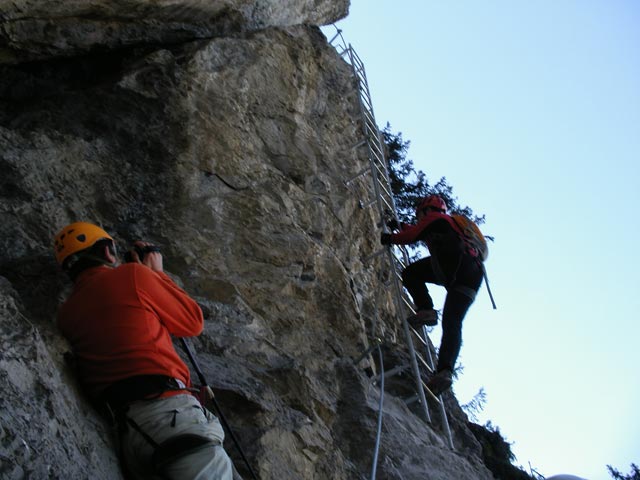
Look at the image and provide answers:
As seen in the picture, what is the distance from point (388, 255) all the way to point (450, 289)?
1.04 meters

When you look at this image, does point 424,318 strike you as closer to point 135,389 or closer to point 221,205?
point 221,205

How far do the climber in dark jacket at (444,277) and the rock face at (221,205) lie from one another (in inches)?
21.5

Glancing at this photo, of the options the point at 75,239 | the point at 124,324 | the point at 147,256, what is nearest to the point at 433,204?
the point at 147,256

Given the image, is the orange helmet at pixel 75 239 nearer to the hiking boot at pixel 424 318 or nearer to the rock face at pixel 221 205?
the rock face at pixel 221 205

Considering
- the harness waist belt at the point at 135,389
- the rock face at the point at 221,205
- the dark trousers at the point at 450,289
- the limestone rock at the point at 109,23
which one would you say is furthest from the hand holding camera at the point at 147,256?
the dark trousers at the point at 450,289

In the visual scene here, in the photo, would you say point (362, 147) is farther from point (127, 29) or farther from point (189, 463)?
point (189, 463)

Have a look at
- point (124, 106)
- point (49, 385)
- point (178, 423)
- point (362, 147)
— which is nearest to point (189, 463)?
point (178, 423)

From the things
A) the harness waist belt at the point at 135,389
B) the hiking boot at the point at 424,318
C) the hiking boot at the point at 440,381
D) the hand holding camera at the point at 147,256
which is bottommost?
the harness waist belt at the point at 135,389

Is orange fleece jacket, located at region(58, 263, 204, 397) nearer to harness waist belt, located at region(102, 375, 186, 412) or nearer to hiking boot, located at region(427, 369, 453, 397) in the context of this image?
harness waist belt, located at region(102, 375, 186, 412)

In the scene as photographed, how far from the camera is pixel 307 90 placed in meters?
8.89

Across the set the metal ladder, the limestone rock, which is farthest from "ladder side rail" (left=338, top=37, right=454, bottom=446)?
the limestone rock

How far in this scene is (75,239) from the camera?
14.0 ft

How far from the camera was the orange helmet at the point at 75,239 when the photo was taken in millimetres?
4250

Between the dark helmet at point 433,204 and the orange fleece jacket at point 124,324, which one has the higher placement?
the dark helmet at point 433,204
